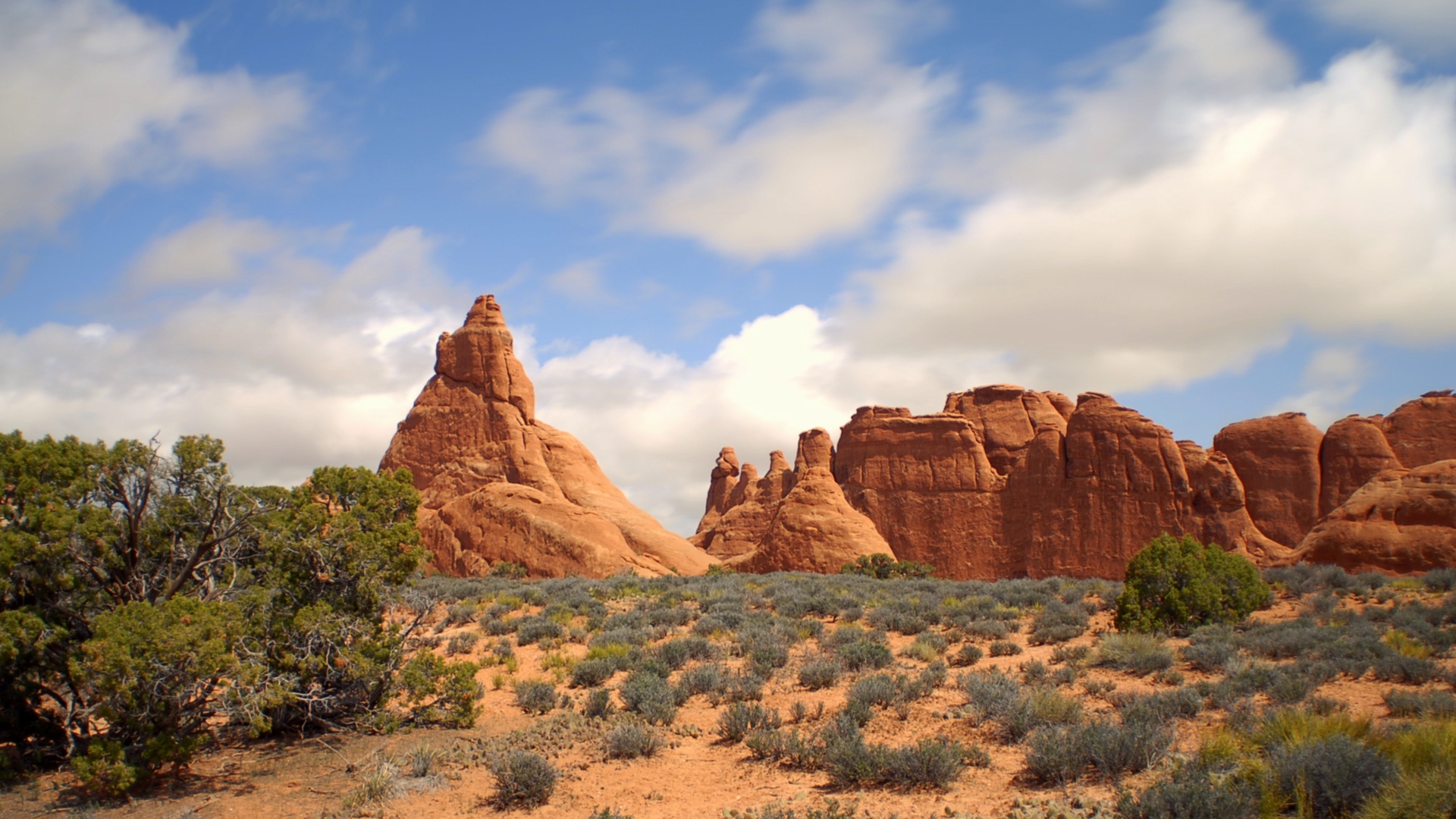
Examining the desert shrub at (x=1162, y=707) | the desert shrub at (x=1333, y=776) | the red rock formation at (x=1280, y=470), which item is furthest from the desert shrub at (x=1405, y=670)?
the red rock formation at (x=1280, y=470)

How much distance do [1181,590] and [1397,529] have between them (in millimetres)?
16267

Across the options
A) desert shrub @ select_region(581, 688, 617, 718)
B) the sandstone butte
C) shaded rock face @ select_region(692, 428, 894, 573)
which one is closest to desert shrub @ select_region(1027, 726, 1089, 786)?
desert shrub @ select_region(581, 688, 617, 718)

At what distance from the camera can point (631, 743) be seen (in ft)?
33.3

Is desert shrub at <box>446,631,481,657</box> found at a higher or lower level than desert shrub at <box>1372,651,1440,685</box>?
higher

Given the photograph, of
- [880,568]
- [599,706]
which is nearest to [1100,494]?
[880,568]

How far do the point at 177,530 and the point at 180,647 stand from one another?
2.22 meters

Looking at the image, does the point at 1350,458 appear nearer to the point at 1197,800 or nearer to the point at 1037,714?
the point at 1037,714

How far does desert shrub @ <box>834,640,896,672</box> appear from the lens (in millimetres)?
13516

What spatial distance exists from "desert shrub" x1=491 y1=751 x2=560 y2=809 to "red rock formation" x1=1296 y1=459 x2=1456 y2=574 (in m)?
27.1

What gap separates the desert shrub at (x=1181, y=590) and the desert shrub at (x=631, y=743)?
10.0 metres

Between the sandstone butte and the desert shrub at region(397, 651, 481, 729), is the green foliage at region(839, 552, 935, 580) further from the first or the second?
the desert shrub at region(397, 651, 481, 729)

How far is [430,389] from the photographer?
4044 centimetres

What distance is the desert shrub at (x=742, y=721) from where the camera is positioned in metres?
10.6

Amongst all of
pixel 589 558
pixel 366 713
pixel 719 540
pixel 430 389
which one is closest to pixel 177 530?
pixel 366 713
